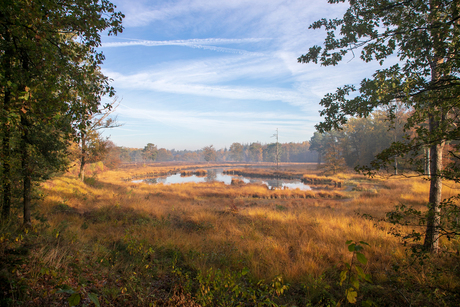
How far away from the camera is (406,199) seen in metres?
13.5

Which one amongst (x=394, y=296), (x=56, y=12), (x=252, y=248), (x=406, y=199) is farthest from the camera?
(x=406, y=199)

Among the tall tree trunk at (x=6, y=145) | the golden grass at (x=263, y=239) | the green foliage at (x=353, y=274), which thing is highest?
the tall tree trunk at (x=6, y=145)

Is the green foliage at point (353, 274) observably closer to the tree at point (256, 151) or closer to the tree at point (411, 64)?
the tree at point (411, 64)

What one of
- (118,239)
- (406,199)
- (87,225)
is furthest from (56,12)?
(406,199)

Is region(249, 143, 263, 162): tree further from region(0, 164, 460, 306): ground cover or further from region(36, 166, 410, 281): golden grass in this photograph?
region(0, 164, 460, 306): ground cover

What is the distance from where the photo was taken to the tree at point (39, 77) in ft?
10.8

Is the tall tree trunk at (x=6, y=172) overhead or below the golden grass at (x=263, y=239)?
overhead

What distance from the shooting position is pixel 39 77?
4.20 m

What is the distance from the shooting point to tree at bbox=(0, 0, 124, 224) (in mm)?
3293

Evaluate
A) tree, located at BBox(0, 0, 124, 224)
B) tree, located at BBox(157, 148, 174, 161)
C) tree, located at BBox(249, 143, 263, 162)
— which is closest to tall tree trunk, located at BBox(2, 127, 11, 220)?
tree, located at BBox(0, 0, 124, 224)

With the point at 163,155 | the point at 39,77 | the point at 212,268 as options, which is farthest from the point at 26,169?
the point at 163,155

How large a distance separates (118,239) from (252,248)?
3.67 meters

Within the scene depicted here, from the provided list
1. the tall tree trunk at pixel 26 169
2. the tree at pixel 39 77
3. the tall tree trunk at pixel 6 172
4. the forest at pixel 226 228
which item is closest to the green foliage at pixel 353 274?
the forest at pixel 226 228

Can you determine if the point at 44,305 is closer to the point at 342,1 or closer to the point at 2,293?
the point at 2,293
